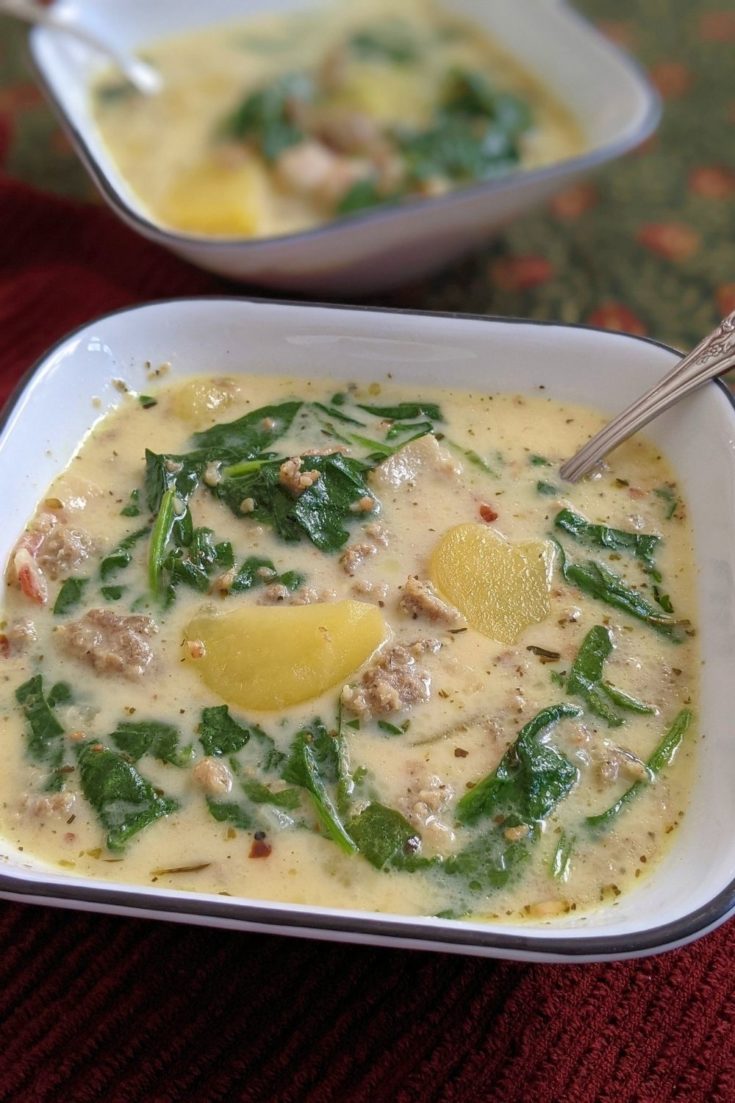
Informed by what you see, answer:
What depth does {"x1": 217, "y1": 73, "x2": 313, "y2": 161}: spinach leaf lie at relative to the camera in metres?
4.13

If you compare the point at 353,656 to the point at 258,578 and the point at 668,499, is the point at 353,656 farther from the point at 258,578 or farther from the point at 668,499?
the point at 668,499

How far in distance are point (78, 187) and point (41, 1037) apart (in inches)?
121

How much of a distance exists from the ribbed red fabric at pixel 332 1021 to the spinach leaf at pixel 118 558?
70 cm

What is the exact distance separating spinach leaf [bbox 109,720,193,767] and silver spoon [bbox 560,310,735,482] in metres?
1.08

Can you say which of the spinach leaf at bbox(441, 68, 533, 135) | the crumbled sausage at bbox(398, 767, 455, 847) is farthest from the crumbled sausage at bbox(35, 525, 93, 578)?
the spinach leaf at bbox(441, 68, 533, 135)

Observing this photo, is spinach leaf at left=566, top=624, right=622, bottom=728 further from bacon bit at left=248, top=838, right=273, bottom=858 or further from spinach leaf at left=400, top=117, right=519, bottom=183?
spinach leaf at left=400, top=117, right=519, bottom=183

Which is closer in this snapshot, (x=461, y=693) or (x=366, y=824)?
(x=366, y=824)

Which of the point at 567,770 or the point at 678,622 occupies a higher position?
the point at 678,622

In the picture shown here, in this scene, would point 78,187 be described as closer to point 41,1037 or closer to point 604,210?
point 604,210

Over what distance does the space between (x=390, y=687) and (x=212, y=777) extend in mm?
372

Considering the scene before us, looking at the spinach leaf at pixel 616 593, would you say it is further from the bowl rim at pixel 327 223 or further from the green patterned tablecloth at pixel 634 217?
the green patterned tablecloth at pixel 634 217

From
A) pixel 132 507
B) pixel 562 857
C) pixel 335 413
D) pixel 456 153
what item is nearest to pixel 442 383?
pixel 335 413

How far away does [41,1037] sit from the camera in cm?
210

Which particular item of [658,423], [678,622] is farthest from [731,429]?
[678,622]
